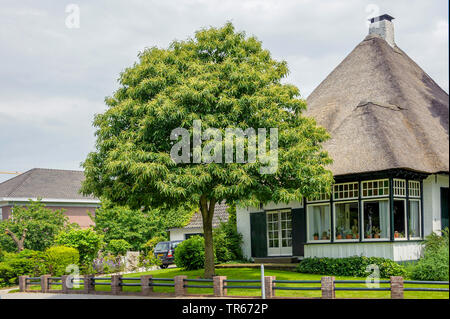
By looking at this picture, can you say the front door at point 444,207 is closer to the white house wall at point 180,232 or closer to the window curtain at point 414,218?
the window curtain at point 414,218

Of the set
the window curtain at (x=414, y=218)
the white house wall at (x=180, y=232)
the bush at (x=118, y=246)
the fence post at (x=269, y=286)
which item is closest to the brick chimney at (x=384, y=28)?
the window curtain at (x=414, y=218)

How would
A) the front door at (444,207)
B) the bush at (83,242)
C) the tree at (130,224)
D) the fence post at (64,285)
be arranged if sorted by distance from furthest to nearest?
the tree at (130,224), the bush at (83,242), the front door at (444,207), the fence post at (64,285)

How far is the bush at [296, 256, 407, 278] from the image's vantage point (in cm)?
1981

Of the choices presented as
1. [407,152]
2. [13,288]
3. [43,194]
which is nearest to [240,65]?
[407,152]

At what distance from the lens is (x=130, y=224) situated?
117ft

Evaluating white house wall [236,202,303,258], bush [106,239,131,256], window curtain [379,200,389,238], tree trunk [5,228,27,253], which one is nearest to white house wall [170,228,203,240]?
bush [106,239,131,256]

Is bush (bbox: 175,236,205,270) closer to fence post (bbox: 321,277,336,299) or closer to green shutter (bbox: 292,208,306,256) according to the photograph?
green shutter (bbox: 292,208,306,256)

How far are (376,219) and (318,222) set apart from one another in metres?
2.62

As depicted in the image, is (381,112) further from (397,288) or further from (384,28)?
(397,288)

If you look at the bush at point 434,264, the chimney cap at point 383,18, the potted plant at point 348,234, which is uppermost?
the chimney cap at point 383,18

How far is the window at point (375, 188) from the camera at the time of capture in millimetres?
20828

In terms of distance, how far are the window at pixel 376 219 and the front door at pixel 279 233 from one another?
4.41 metres
